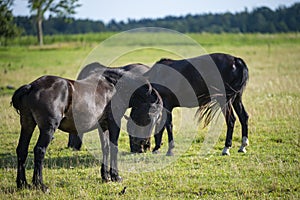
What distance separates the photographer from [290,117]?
11.4 meters

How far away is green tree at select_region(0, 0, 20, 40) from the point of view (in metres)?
24.1

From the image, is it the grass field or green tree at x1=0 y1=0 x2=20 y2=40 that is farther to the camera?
green tree at x1=0 y1=0 x2=20 y2=40

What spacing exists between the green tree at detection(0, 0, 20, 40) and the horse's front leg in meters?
16.6

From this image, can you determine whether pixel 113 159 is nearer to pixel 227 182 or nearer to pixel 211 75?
pixel 227 182

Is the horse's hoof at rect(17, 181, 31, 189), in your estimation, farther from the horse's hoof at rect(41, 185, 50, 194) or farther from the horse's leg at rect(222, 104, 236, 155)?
the horse's leg at rect(222, 104, 236, 155)

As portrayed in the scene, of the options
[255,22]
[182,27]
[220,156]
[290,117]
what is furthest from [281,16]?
[220,156]

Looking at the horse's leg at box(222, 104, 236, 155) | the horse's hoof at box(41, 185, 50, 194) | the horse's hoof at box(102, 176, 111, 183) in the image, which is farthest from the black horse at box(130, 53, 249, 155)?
the horse's hoof at box(41, 185, 50, 194)

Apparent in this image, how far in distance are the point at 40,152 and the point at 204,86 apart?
4260 mm

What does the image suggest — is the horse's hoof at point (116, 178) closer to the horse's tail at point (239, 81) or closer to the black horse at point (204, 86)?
the black horse at point (204, 86)

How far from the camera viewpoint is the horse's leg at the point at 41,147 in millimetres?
6410

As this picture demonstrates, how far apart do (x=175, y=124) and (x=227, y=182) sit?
17.1ft

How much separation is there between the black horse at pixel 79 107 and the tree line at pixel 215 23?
3281cm

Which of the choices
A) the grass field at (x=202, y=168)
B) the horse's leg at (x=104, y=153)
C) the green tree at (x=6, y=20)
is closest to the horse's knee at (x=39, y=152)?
the grass field at (x=202, y=168)

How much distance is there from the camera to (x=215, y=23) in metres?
83.8
